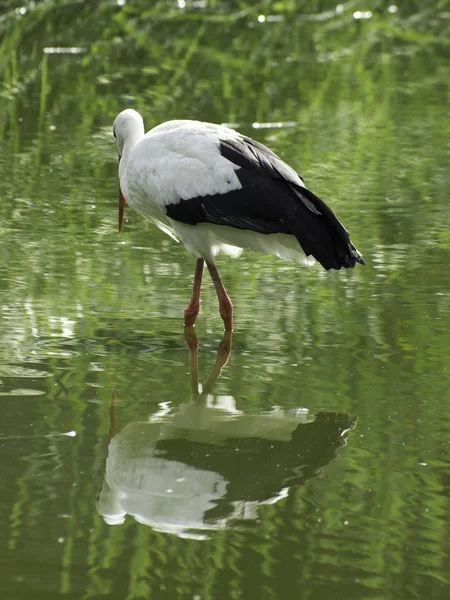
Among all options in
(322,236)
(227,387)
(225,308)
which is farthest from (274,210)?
(227,387)

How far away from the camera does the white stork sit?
21.7ft

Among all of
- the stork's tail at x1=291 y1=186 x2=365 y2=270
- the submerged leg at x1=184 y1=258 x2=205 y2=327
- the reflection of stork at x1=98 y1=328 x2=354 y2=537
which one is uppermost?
the stork's tail at x1=291 y1=186 x2=365 y2=270

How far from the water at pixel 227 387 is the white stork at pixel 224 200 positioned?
1.46 feet

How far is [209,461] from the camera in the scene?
5.28m

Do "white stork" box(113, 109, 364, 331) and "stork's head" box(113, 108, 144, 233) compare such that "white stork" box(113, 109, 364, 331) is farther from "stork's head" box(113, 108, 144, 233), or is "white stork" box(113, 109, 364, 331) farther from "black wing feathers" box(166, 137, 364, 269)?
"stork's head" box(113, 108, 144, 233)

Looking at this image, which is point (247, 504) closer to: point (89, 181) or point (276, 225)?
point (276, 225)

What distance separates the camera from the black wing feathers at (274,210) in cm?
659

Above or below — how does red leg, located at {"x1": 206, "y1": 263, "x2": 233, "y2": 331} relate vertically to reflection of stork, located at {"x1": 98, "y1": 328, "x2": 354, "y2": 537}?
above

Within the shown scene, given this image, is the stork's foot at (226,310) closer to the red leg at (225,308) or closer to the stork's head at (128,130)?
the red leg at (225,308)

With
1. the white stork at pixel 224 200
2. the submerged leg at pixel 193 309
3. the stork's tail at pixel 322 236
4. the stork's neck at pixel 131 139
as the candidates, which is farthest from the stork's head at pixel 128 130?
the stork's tail at pixel 322 236

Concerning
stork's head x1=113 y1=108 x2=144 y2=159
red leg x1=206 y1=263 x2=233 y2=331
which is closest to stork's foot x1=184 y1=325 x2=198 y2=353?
red leg x1=206 y1=263 x2=233 y2=331

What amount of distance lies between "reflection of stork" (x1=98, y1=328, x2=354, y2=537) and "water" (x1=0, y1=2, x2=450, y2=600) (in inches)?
0.5

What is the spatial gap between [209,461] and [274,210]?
1.78 metres

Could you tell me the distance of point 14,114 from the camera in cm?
1287
